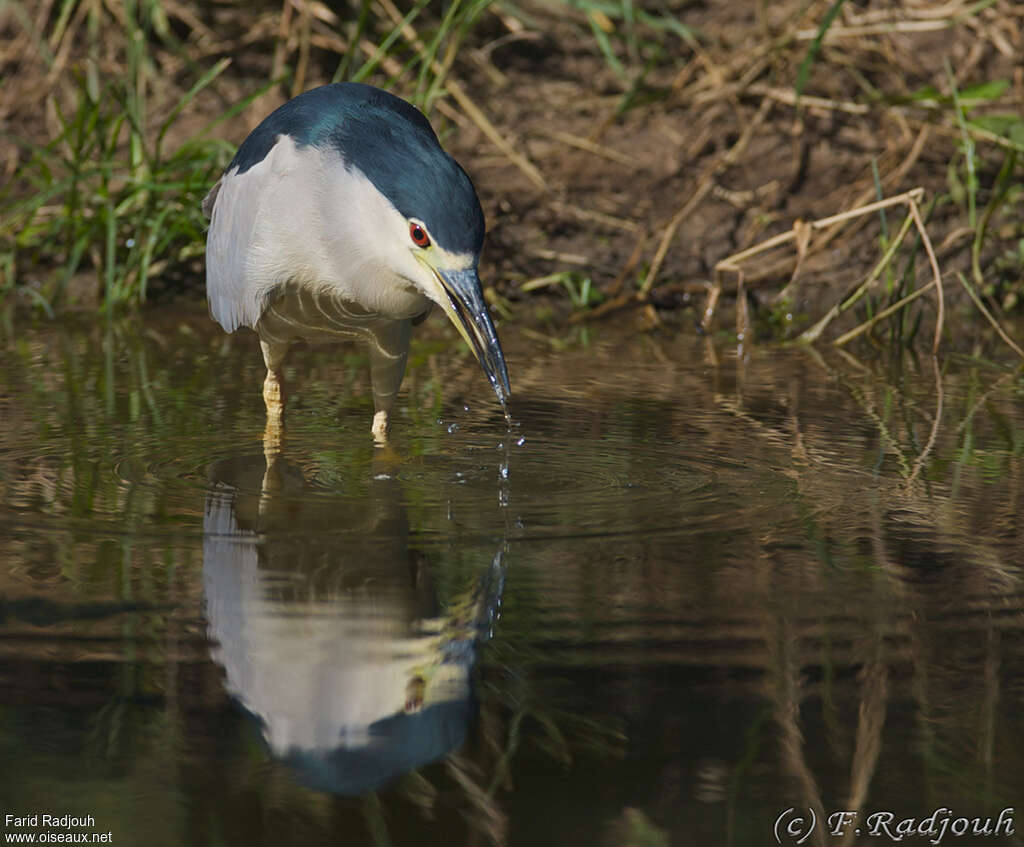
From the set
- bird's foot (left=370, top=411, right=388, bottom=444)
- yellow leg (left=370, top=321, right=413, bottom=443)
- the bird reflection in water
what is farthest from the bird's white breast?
the bird reflection in water

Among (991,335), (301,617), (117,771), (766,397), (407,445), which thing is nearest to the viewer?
(117,771)

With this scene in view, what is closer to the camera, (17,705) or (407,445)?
(17,705)

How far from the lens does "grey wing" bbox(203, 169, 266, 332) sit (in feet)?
13.1

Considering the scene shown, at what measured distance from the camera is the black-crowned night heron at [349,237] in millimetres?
3410

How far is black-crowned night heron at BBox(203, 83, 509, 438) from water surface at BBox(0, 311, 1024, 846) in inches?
11.2

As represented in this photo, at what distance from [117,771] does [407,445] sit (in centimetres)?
198

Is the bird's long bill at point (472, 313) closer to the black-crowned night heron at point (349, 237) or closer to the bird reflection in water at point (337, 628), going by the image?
the black-crowned night heron at point (349, 237)

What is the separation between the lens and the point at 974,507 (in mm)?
3459

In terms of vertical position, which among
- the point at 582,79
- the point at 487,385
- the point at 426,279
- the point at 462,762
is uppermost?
the point at 582,79

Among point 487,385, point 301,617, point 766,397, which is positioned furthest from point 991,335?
point 301,617

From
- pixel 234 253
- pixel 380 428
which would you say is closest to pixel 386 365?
pixel 380 428

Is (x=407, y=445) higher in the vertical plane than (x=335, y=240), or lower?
lower

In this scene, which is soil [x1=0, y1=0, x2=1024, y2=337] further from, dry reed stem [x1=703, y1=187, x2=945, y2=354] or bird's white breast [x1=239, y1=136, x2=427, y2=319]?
bird's white breast [x1=239, y1=136, x2=427, y2=319]

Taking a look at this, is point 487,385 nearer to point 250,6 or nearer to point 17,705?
point 17,705
